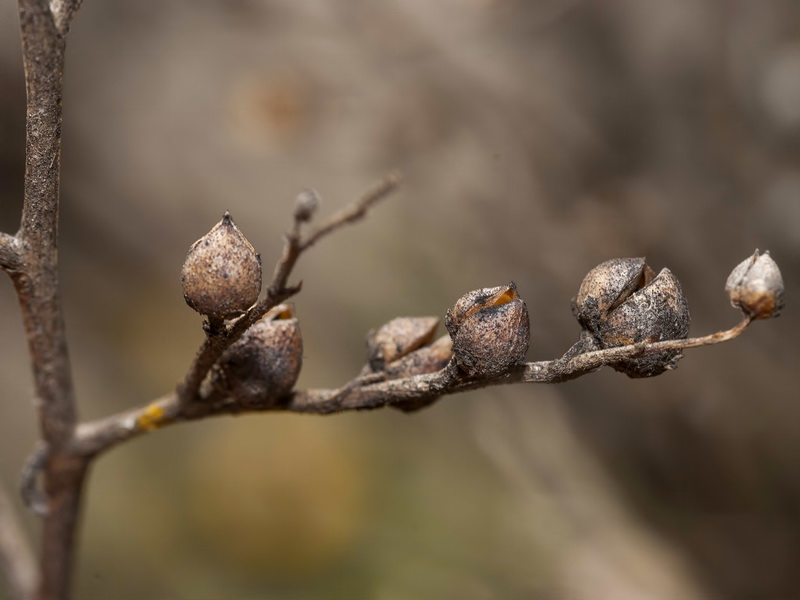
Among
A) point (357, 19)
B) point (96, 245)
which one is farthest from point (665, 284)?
point (96, 245)

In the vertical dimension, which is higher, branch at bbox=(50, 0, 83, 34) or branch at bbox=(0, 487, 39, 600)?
branch at bbox=(50, 0, 83, 34)

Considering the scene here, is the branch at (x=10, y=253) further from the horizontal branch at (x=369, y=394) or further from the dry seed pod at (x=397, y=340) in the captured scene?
the dry seed pod at (x=397, y=340)

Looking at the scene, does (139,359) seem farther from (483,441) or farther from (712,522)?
(712,522)

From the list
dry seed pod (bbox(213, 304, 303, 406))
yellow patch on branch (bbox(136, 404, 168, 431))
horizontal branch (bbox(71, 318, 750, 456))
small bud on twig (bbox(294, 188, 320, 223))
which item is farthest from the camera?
yellow patch on branch (bbox(136, 404, 168, 431))

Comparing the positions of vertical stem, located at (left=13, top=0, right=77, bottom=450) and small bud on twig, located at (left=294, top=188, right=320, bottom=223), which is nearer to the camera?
small bud on twig, located at (left=294, top=188, right=320, bottom=223)

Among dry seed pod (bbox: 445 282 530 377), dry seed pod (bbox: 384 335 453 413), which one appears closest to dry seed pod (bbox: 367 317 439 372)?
dry seed pod (bbox: 384 335 453 413)

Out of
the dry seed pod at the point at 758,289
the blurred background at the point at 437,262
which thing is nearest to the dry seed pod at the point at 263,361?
the dry seed pod at the point at 758,289

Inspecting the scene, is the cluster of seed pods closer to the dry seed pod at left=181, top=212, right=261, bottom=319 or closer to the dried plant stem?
the dry seed pod at left=181, top=212, right=261, bottom=319

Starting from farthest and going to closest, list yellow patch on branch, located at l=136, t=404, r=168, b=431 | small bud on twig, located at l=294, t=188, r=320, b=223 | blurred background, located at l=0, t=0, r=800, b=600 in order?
blurred background, located at l=0, t=0, r=800, b=600 < yellow patch on branch, located at l=136, t=404, r=168, b=431 < small bud on twig, located at l=294, t=188, r=320, b=223
